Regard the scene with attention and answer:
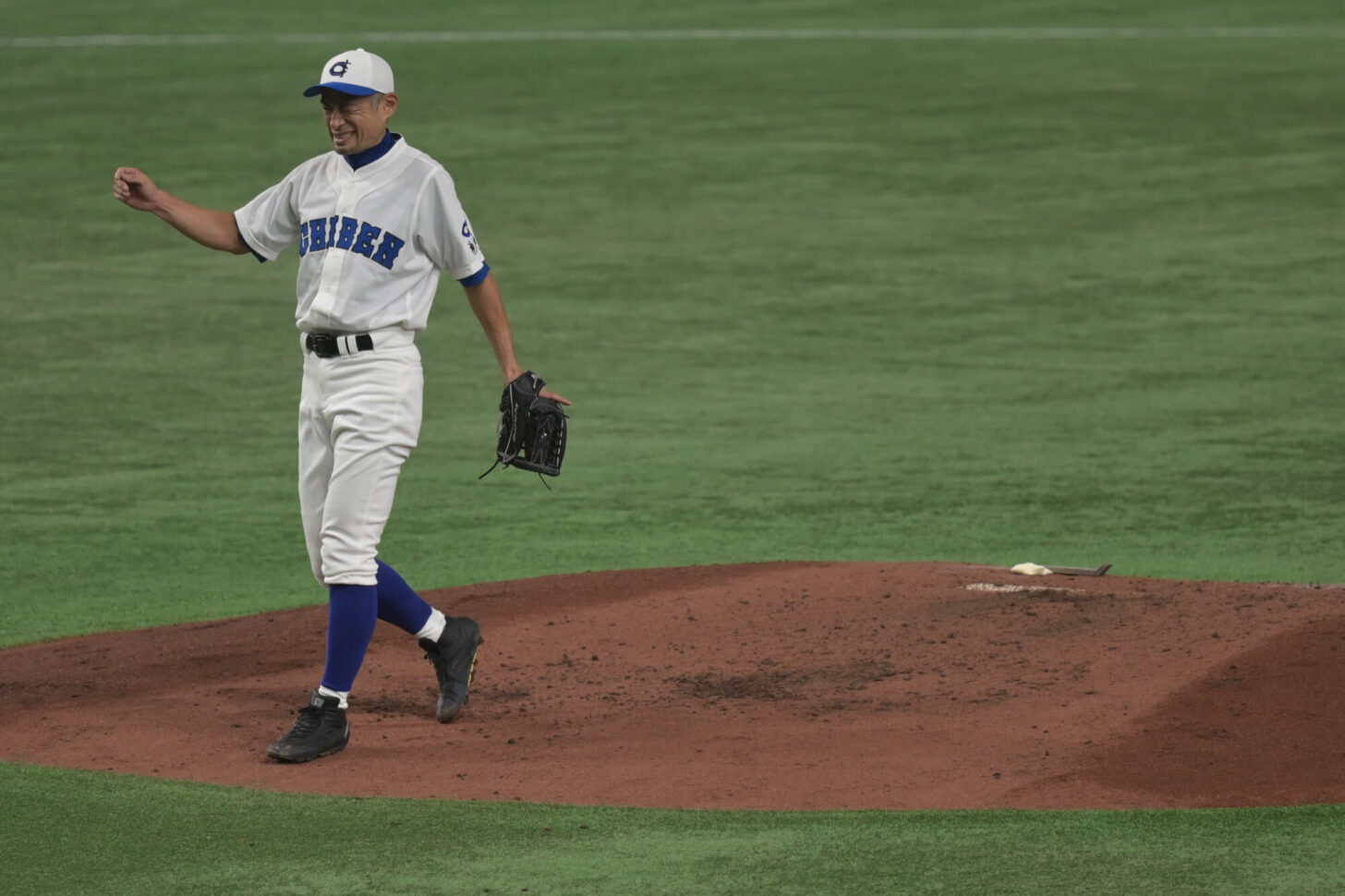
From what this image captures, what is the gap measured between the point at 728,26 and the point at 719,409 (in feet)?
46.5

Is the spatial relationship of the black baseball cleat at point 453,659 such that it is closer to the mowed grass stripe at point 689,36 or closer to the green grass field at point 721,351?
the green grass field at point 721,351

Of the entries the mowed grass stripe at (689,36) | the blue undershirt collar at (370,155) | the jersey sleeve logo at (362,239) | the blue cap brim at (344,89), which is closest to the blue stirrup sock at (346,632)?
the jersey sleeve logo at (362,239)

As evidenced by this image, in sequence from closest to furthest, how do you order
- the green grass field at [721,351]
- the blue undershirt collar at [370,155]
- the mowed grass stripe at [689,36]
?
the green grass field at [721,351] → the blue undershirt collar at [370,155] → the mowed grass stripe at [689,36]

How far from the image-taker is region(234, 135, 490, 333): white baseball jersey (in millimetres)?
5262

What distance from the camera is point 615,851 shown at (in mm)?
4277

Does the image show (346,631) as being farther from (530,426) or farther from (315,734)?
(530,426)

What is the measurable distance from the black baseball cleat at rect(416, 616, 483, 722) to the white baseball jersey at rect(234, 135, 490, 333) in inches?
35.7

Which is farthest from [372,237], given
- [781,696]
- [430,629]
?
[781,696]

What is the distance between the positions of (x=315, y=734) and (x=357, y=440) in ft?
2.54

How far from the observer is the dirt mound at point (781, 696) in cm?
492

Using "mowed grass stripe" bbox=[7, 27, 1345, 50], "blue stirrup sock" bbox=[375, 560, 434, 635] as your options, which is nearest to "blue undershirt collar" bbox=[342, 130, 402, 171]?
"blue stirrup sock" bbox=[375, 560, 434, 635]

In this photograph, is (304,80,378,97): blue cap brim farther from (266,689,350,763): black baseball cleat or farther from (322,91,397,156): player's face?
(266,689,350,763): black baseball cleat

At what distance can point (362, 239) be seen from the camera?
5.28 meters

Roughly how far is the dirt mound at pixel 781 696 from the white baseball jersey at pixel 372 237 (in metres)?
1.17
